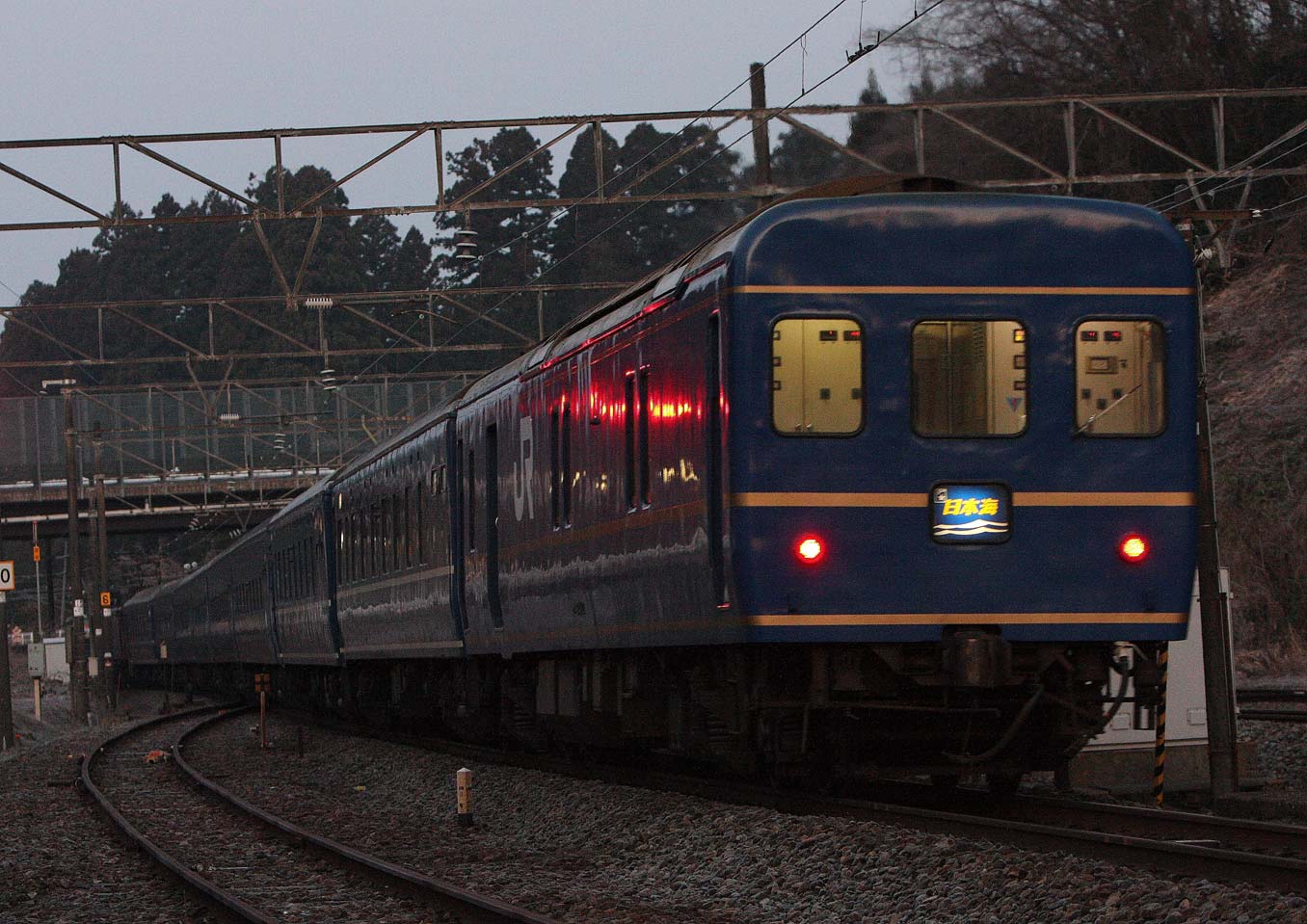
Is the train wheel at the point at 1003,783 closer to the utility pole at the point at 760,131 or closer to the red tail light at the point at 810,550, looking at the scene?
the red tail light at the point at 810,550

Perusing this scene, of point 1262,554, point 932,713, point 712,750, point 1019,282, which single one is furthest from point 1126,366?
point 1262,554

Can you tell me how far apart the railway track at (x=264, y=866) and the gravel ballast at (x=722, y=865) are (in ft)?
1.13

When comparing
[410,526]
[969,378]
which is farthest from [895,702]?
[410,526]

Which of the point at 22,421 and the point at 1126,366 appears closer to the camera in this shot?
the point at 1126,366

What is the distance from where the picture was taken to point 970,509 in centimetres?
1063

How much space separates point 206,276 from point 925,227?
327 ft

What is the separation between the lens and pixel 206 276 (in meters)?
107

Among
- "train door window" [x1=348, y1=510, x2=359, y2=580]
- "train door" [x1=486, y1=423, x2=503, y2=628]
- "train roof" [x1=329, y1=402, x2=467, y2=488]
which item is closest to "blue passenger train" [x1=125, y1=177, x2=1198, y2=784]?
"train door" [x1=486, y1=423, x2=503, y2=628]

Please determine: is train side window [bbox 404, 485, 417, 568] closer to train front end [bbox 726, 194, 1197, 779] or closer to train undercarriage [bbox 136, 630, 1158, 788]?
train undercarriage [bbox 136, 630, 1158, 788]

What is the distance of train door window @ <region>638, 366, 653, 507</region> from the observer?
1225cm

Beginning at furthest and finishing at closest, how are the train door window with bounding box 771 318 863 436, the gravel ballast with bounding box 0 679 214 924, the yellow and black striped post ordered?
the yellow and black striped post
the train door window with bounding box 771 318 863 436
the gravel ballast with bounding box 0 679 214 924

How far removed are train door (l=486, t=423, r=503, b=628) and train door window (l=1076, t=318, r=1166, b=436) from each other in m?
7.08

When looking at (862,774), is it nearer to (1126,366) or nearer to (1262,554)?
(1126,366)

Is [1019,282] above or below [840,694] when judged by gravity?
above
